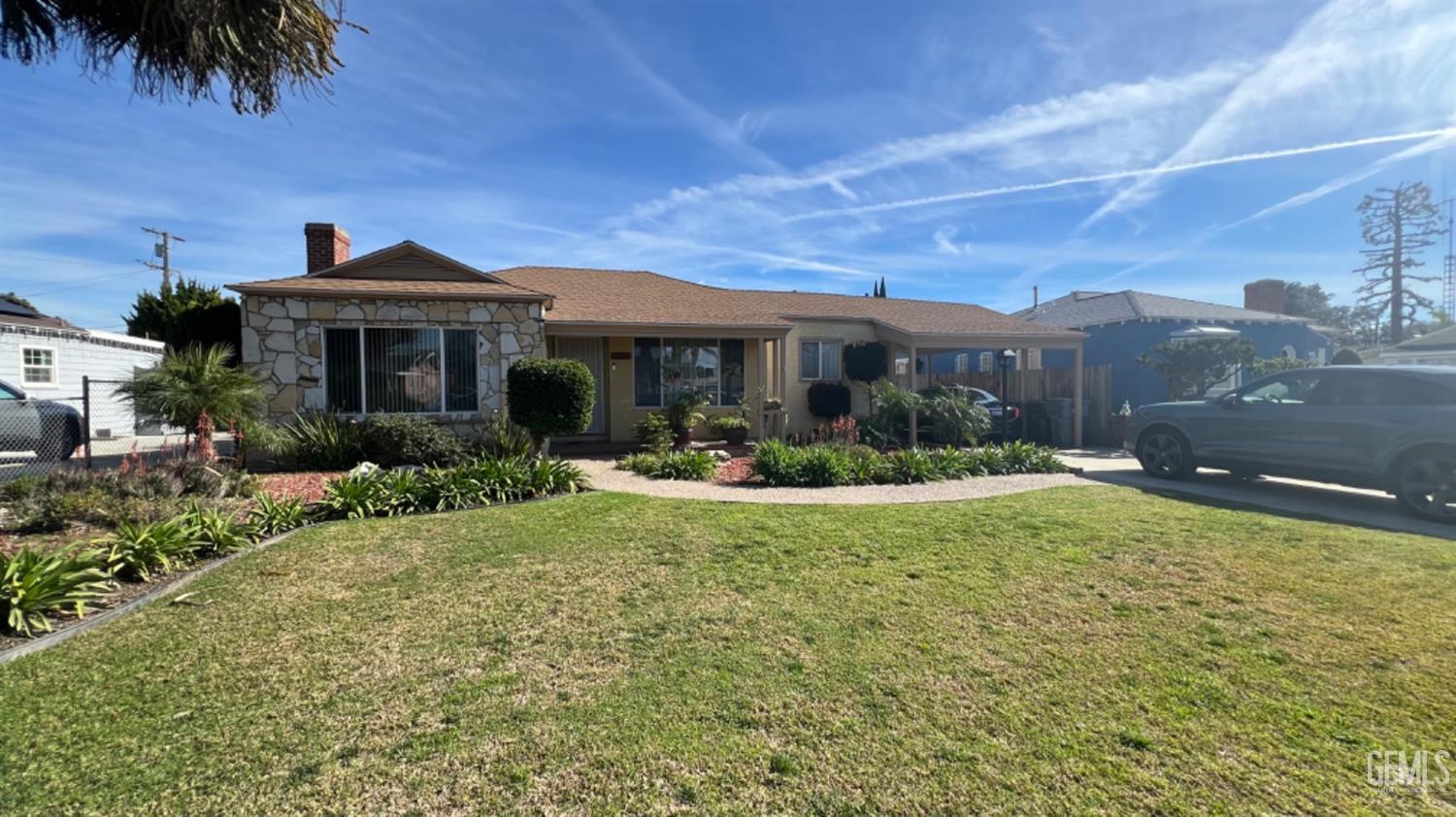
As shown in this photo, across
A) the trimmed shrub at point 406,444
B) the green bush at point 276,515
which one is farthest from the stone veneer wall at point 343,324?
the green bush at point 276,515

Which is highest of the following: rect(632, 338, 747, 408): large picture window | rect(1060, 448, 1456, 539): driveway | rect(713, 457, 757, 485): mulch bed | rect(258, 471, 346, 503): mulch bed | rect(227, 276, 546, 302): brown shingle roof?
rect(227, 276, 546, 302): brown shingle roof

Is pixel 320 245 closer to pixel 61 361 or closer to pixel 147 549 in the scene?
pixel 147 549

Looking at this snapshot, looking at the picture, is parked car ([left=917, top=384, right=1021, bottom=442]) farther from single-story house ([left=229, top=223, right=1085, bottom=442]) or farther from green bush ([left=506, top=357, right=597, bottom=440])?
green bush ([left=506, top=357, right=597, bottom=440])

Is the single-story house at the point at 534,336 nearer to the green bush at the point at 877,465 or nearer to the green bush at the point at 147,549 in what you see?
the green bush at the point at 877,465

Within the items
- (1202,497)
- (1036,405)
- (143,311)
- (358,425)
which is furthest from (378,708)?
(143,311)

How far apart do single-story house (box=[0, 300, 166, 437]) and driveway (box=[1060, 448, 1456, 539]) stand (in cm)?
1986

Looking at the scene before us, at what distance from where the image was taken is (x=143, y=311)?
20406 millimetres

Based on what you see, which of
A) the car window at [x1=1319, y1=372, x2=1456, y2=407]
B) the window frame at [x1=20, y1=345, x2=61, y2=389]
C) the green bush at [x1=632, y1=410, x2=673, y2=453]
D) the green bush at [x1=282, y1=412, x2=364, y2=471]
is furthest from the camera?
the window frame at [x1=20, y1=345, x2=61, y2=389]

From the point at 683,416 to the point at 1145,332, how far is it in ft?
49.2

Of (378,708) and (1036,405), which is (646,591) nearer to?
(378,708)

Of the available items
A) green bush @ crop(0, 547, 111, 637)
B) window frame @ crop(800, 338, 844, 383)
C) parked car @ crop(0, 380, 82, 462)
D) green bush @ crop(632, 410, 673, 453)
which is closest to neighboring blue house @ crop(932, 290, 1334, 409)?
window frame @ crop(800, 338, 844, 383)

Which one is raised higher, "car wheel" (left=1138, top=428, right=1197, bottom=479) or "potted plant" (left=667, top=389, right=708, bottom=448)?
"potted plant" (left=667, top=389, right=708, bottom=448)

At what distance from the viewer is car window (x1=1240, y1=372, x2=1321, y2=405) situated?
26.8ft

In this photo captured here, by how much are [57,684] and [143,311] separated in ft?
77.2
